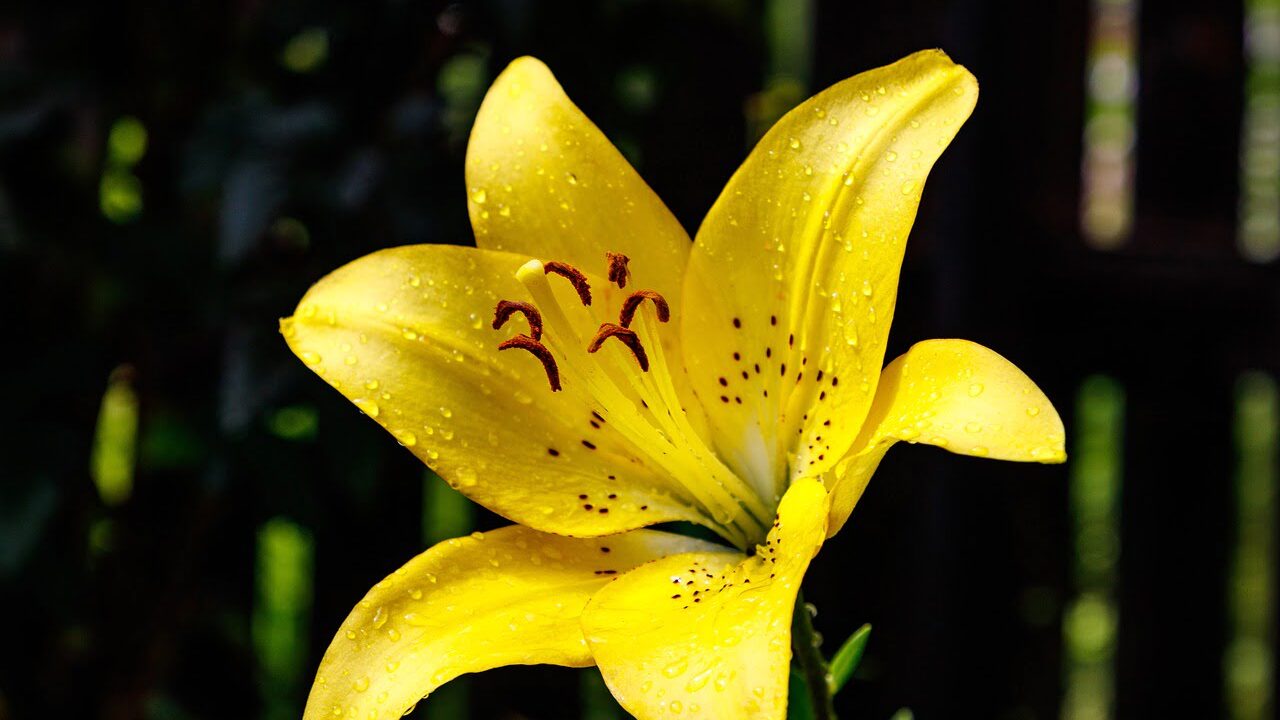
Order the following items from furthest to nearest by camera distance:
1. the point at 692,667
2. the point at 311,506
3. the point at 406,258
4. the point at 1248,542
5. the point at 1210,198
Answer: the point at 1248,542 → the point at 1210,198 → the point at 311,506 → the point at 406,258 → the point at 692,667

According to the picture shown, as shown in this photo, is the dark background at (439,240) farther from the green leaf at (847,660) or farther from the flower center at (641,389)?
the green leaf at (847,660)

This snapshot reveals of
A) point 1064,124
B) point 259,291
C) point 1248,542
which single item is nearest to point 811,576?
point 1064,124

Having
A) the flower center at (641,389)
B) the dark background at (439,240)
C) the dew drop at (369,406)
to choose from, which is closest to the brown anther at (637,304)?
the flower center at (641,389)

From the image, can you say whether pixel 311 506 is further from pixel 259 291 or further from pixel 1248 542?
pixel 1248 542

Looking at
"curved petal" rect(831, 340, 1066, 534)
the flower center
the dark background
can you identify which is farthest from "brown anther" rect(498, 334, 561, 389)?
the dark background

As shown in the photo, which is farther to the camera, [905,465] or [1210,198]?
[1210,198]

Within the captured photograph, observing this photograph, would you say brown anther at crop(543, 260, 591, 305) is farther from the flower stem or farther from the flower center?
the flower stem
